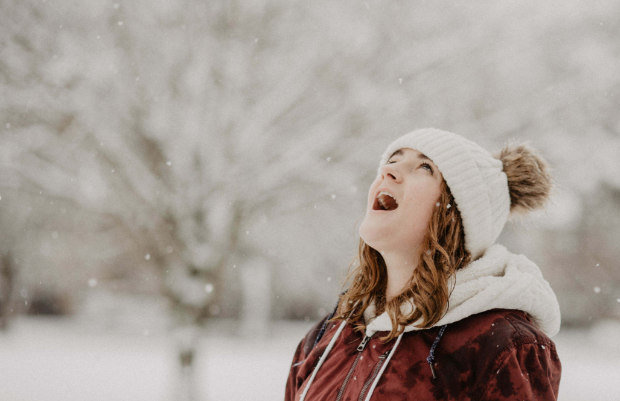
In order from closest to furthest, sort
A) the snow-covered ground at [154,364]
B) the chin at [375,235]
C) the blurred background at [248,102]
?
1. the chin at [375,235]
2. the blurred background at [248,102]
3. the snow-covered ground at [154,364]

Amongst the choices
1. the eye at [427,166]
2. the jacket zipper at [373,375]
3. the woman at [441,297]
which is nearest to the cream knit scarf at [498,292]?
the woman at [441,297]

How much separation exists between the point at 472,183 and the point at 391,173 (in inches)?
12.9

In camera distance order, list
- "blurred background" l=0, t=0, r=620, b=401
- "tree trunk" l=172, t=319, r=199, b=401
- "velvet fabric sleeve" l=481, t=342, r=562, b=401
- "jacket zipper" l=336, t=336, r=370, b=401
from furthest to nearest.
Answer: "tree trunk" l=172, t=319, r=199, b=401 → "blurred background" l=0, t=0, r=620, b=401 → "jacket zipper" l=336, t=336, r=370, b=401 → "velvet fabric sleeve" l=481, t=342, r=562, b=401

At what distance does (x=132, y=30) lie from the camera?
15.4ft

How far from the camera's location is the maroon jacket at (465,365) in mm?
1350

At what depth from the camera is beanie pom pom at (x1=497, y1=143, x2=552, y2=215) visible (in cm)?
191

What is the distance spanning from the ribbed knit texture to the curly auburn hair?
0.15 feet

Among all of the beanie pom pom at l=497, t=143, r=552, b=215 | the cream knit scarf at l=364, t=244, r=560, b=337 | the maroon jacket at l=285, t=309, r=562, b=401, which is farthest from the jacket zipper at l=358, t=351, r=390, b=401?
the beanie pom pom at l=497, t=143, r=552, b=215

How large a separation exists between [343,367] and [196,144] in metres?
3.51

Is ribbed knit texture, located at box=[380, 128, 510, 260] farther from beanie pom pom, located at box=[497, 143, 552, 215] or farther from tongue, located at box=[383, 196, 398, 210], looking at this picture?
tongue, located at box=[383, 196, 398, 210]

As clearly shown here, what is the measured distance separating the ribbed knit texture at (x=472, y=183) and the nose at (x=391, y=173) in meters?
0.14

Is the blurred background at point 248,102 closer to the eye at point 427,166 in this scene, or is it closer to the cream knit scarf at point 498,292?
the eye at point 427,166

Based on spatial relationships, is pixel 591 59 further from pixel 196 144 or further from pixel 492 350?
pixel 492 350

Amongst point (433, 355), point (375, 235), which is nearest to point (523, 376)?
point (433, 355)
